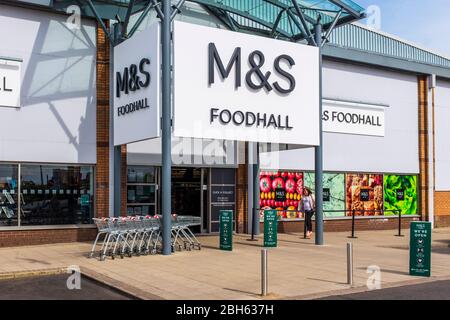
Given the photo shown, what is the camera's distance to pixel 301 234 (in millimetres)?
21656

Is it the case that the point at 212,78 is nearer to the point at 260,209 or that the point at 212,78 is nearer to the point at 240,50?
the point at 240,50

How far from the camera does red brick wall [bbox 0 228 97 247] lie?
53.8ft

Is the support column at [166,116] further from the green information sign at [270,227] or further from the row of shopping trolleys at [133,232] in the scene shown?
the green information sign at [270,227]

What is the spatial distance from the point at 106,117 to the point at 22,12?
154 inches

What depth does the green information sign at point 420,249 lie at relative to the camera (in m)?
11.9

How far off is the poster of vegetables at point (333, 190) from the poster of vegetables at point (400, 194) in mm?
2492

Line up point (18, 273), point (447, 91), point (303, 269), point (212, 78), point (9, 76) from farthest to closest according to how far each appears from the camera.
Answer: point (447, 91)
point (9, 76)
point (212, 78)
point (303, 269)
point (18, 273)

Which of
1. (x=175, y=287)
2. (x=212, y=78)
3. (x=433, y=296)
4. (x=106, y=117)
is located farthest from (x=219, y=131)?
(x=433, y=296)

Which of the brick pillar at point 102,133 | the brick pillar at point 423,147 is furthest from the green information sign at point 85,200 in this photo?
the brick pillar at point 423,147

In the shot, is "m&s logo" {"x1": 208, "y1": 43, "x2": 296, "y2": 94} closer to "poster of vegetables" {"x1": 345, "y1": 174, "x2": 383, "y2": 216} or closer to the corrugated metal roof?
"poster of vegetables" {"x1": 345, "y1": 174, "x2": 383, "y2": 216}

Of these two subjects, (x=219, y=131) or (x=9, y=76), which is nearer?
(x=219, y=131)

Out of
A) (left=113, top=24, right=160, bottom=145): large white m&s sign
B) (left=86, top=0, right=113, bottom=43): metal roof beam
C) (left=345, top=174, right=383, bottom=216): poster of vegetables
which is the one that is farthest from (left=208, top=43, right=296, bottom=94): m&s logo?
(left=345, top=174, right=383, bottom=216): poster of vegetables

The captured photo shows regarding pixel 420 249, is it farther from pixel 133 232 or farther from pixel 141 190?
pixel 141 190

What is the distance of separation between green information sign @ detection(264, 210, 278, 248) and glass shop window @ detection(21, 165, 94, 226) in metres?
5.48
